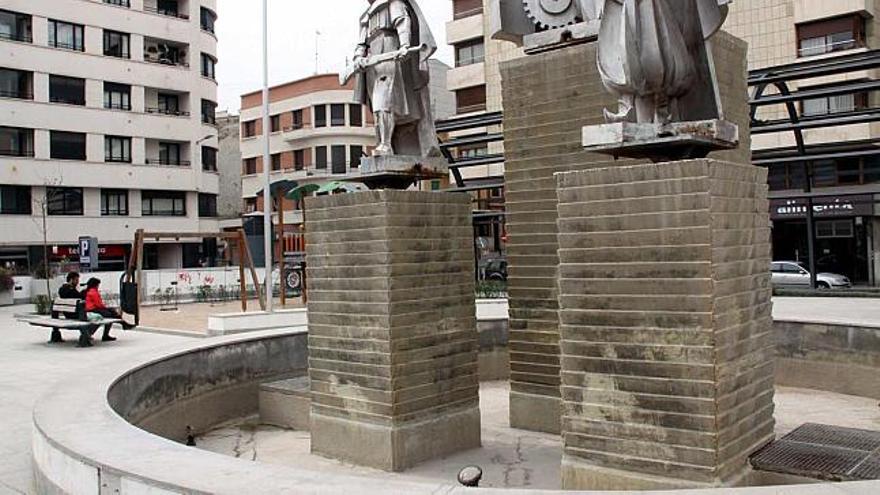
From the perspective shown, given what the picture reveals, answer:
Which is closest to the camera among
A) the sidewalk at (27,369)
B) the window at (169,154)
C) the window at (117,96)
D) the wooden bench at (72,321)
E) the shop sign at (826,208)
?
the sidewalk at (27,369)

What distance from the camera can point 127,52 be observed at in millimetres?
42312

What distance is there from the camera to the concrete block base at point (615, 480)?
5.14 metres

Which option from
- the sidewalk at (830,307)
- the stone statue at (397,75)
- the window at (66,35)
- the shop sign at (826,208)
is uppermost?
the window at (66,35)

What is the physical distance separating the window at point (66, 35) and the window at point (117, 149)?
452cm

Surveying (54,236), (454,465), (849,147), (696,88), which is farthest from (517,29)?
(54,236)

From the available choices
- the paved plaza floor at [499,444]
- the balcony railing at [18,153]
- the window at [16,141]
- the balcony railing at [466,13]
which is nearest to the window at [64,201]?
the balcony railing at [18,153]

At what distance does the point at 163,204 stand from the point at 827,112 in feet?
104

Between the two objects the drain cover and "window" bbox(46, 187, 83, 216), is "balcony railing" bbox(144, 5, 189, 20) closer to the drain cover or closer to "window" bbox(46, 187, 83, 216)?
"window" bbox(46, 187, 83, 216)

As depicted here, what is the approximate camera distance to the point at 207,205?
1837 inches

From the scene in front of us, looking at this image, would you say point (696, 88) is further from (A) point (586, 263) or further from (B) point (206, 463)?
(B) point (206, 463)

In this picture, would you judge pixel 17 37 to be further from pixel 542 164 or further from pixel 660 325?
pixel 660 325

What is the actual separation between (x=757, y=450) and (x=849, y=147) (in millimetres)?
15901

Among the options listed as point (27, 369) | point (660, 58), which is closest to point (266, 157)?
point (27, 369)

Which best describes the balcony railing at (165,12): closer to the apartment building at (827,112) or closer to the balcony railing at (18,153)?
the balcony railing at (18,153)
